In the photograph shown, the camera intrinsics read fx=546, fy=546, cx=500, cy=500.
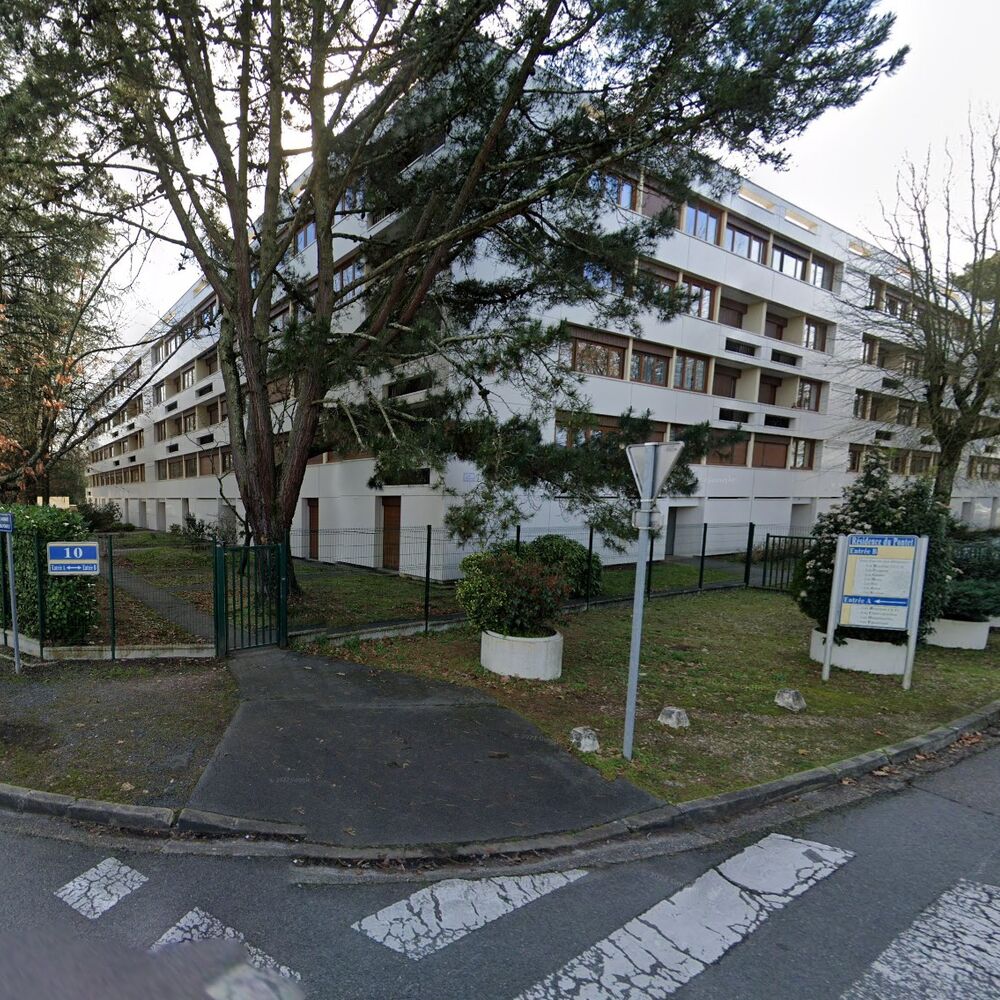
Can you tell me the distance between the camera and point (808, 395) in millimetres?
24609

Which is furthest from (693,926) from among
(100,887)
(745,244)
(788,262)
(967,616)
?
(788,262)

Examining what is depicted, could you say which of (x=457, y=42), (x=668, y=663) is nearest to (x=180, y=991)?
(x=668, y=663)

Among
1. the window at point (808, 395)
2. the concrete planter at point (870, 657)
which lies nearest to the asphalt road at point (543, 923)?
the concrete planter at point (870, 657)

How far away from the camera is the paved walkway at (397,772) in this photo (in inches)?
141

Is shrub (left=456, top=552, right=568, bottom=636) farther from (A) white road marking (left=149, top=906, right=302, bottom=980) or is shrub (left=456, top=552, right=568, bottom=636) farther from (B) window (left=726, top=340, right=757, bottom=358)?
(B) window (left=726, top=340, right=757, bottom=358)

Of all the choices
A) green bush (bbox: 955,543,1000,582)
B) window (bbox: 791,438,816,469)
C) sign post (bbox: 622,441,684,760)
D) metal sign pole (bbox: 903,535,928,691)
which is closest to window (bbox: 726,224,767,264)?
window (bbox: 791,438,816,469)

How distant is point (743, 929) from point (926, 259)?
812 inches

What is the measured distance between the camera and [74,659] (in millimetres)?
6711

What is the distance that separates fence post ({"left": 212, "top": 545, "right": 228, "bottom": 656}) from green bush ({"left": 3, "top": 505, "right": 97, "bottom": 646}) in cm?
169

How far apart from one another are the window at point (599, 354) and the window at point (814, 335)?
11539 mm

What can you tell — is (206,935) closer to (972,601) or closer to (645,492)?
(645,492)

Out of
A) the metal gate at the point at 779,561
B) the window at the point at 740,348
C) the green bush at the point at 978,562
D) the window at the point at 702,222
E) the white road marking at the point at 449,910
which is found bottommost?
the metal gate at the point at 779,561

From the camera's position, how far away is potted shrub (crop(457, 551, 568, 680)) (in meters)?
6.57

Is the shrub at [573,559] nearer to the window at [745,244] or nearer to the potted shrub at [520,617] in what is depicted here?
the potted shrub at [520,617]
